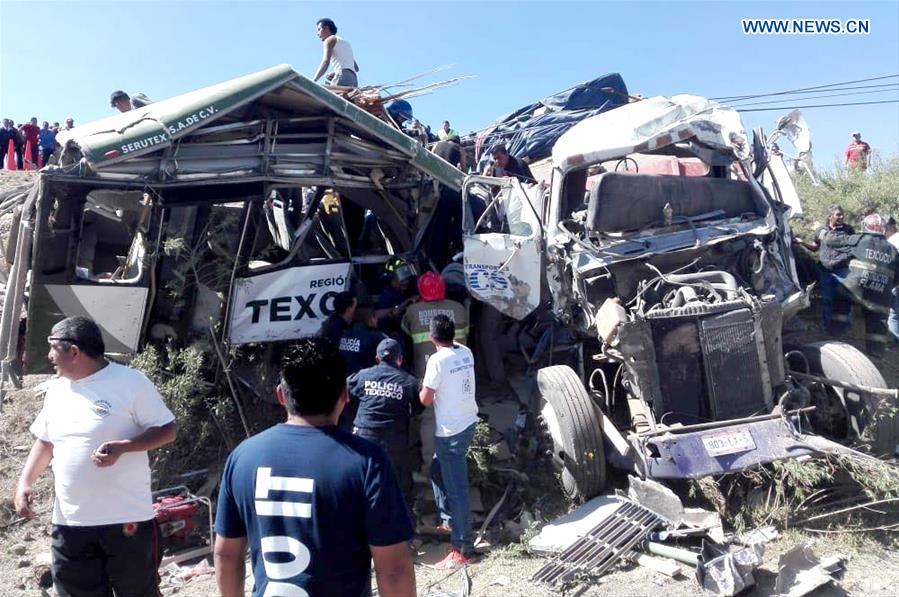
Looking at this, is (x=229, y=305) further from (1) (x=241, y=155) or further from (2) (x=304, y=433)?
(2) (x=304, y=433)

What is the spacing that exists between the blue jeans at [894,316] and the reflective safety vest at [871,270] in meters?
0.04

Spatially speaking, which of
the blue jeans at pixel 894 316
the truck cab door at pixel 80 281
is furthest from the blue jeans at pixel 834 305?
the truck cab door at pixel 80 281

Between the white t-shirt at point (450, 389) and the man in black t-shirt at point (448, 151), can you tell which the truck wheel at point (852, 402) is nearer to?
the white t-shirt at point (450, 389)

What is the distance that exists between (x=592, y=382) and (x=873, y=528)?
222 cm

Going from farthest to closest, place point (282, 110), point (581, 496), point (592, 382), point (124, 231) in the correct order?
1. point (124, 231)
2. point (282, 110)
3. point (592, 382)
4. point (581, 496)

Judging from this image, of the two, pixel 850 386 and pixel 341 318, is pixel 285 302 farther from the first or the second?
pixel 850 386

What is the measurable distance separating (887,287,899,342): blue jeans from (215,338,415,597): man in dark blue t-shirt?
702 cm

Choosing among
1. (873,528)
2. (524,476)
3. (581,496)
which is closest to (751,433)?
(873,528)

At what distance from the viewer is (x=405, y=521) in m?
2.00

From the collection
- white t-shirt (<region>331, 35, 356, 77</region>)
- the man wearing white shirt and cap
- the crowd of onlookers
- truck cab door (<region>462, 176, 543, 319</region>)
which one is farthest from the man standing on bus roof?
the crowd of onlookers

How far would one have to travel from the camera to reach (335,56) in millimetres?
8453

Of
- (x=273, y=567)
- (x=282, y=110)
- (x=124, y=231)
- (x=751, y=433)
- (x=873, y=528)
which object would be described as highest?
(x=282, y=110)

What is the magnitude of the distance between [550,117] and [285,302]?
6.77m

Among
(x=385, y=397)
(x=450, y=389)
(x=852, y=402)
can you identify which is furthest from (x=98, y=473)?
(x=852, y=402)
